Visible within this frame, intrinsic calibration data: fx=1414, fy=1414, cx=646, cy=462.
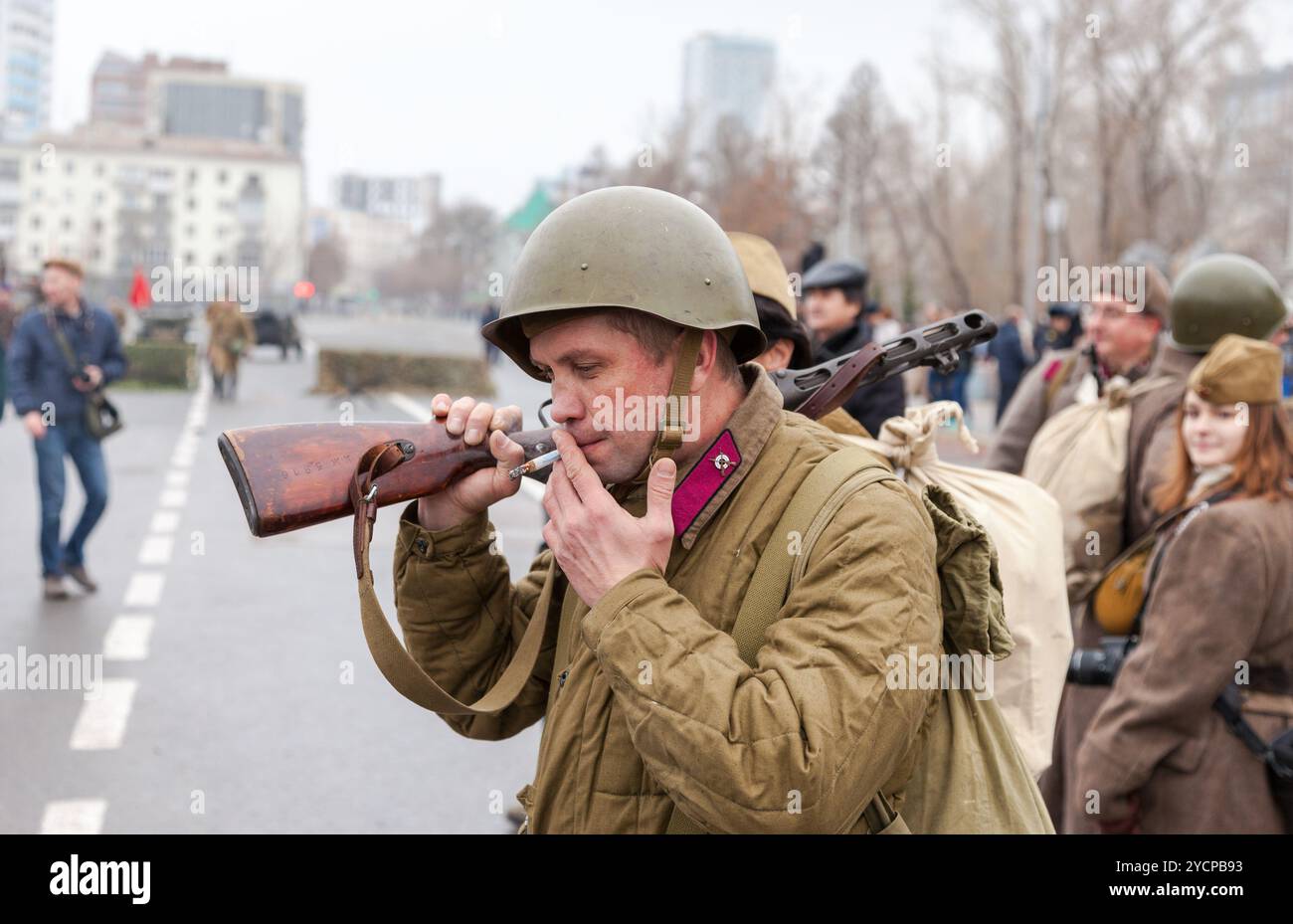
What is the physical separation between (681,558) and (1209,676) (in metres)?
1.81

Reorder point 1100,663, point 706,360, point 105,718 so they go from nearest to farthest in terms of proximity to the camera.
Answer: point 706,360
point 1100,663
point 105,718

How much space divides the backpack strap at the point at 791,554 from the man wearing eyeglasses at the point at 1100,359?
3.34 m

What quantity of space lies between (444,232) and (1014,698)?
13256cm

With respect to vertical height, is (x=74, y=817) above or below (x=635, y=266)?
below

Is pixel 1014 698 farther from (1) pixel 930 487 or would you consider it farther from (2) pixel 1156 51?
(2) pixel 1156 51

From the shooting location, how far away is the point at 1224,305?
4.59 m

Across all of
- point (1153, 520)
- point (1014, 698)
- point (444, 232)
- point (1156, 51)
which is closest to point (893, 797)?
point (1014, 698)

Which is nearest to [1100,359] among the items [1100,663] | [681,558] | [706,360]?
[1100,663]

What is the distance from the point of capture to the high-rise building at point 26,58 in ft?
603

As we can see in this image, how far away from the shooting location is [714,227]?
228cm

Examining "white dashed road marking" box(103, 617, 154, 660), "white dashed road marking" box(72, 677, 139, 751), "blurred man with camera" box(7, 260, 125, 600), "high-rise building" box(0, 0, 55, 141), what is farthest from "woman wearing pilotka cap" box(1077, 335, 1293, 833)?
"high-rise building" box(0, 0, 55, 141)

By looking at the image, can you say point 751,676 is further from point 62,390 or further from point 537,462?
point 62,390

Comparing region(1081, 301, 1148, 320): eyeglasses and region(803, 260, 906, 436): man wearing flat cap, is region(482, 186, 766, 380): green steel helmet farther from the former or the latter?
region(803, 260, 906, 436): man wearing flat cap

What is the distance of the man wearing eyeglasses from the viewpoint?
521cm
